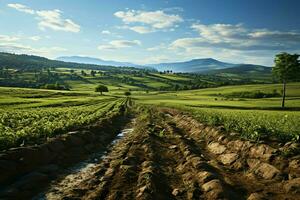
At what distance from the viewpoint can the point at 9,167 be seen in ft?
55.6

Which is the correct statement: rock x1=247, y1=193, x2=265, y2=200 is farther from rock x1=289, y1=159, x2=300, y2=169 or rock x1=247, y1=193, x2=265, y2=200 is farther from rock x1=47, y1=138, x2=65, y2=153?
rock x1=47, y1=138, x2=65, y2=153

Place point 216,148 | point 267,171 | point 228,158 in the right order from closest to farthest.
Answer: point 267,171 → point 228,158 → point 216,148

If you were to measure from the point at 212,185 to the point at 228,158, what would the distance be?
733cm

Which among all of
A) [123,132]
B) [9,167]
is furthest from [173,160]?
[123,132]

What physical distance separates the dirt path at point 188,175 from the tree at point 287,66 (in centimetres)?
6226

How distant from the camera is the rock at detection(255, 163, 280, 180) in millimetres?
16641

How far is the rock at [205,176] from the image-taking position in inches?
629

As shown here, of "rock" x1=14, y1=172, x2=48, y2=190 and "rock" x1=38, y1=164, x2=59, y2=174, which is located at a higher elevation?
"rock" x1=14, y1=172, x2=48, y2=190

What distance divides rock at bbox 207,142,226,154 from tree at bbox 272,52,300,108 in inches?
2369

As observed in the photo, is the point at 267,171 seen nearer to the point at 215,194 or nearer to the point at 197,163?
the point at 197,163

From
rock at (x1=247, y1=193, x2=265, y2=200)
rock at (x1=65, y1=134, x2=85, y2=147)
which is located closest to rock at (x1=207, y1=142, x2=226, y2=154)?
rock at (x1=247, y1=193, x2=265, y2=200)

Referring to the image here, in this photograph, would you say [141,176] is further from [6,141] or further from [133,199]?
[6,141]

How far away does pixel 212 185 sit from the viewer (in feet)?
48.8

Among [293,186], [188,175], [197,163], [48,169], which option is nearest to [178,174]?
[188,175]
